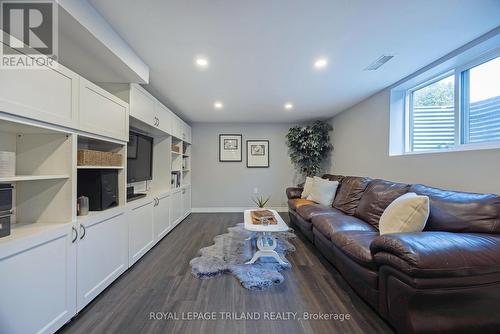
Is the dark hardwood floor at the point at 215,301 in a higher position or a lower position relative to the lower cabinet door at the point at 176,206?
lower

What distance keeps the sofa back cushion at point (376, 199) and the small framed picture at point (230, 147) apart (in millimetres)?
3221

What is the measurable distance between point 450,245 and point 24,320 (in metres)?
2.64

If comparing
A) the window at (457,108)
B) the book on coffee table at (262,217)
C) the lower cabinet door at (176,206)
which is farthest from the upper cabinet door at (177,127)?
the window at (457,108)

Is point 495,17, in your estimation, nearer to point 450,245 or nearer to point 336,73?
point 336,73

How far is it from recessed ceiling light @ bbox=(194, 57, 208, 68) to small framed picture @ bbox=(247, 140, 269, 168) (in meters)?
3.04

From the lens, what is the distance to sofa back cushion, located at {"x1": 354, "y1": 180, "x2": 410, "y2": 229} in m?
2.29

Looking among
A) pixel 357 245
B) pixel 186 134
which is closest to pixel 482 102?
pixel 357 245

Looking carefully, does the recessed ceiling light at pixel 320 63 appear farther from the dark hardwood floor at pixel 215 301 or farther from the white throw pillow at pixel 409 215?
the dark hardwood floor at pixel 215 301

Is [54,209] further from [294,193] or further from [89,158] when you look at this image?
[294,193]

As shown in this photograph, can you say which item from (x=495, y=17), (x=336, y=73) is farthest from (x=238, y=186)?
(x=495, y=17)

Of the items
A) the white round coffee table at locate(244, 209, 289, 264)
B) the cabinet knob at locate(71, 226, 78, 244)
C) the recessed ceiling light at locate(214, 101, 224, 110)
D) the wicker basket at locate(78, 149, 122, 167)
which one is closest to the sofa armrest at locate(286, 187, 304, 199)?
the white round coffee table at locate(244, 209, 289, 264)

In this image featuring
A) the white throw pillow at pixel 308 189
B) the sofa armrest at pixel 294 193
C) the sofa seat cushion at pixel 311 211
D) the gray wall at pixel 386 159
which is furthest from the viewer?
the sofa armrest at pixel 294 193

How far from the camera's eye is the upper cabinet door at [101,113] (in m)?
1.67

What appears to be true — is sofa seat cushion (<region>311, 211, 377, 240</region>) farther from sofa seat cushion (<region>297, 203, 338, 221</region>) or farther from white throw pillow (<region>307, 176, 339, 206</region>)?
white throw pillow (<region>307, 176, 339, 206</region>)
